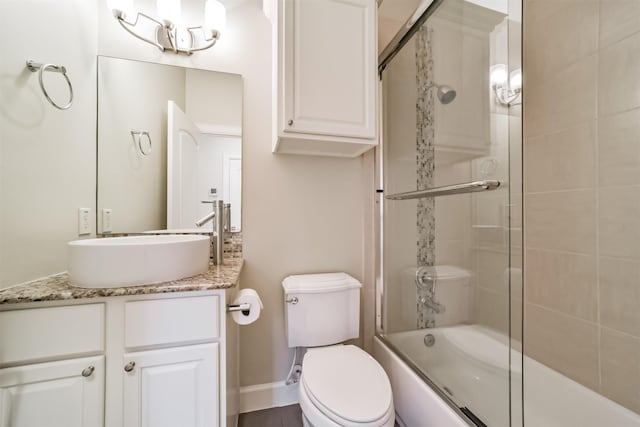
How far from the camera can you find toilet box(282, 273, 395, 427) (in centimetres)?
86

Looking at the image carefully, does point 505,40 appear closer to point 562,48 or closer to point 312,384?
point 562,48

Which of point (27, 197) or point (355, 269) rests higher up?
point (27, 197)

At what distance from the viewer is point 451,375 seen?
1.08 meters

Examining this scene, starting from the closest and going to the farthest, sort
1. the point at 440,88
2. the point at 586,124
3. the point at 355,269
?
1. the point at 586,124
2. the point at 440,88
3. the point at 355,269

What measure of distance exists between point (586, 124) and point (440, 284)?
0.93 m

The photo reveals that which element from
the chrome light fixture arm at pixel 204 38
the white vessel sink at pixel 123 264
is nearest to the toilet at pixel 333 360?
the white vessel sink at pixel 123 264

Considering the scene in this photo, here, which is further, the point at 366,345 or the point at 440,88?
the point at 366,345

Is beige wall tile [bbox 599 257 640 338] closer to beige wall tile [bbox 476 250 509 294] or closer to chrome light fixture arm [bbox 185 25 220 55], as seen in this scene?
beige wall tile [bbox 476 250 509 294]

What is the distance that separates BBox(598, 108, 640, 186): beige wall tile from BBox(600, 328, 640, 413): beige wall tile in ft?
1.97

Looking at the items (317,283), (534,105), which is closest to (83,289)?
(317,283)

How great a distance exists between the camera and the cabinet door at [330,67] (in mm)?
1138

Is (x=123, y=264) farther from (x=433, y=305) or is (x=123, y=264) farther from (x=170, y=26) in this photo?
(x=433, y=305)

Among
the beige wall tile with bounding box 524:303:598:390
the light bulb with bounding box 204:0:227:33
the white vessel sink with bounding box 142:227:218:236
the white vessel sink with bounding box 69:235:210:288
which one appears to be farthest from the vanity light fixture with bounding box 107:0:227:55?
the beige wall tile with bounding box 524:303:598:390

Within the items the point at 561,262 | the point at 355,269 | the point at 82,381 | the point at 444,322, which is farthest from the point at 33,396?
the point at 561,262
